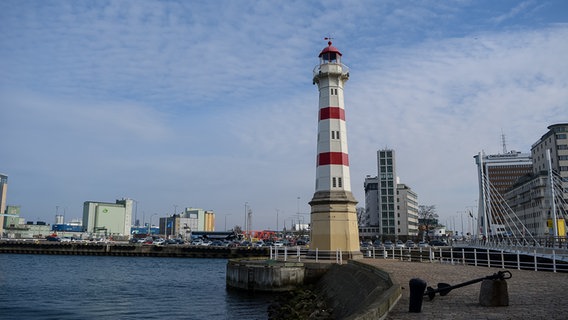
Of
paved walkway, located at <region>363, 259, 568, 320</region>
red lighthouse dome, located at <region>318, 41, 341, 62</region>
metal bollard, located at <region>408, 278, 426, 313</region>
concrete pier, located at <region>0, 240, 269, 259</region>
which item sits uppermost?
red lighthouse dome, located at <region>318, 41, 341, 62</region>

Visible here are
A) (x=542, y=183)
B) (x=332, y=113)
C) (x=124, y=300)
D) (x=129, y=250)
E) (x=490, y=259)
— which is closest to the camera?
(x=124, y=300)

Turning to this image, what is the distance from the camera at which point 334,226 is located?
3666cm

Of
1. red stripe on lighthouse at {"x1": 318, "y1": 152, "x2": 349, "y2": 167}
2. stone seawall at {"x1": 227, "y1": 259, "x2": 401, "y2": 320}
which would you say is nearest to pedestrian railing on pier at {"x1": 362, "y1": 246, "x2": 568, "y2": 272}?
stone seawall at {"x1": 227, "y1": 259, "x2": 401, "y2": 320}

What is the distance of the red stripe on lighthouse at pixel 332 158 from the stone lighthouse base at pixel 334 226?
2.56m

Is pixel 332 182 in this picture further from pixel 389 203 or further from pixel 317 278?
pixel 389 203

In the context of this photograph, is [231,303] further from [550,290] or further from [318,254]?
[550,290]

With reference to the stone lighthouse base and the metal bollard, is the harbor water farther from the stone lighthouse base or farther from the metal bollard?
the metal bollard

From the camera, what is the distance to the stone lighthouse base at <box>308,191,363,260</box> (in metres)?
36.7

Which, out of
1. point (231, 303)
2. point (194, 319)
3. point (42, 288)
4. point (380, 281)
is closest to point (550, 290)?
point (380, 281)

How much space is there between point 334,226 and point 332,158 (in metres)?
5.67

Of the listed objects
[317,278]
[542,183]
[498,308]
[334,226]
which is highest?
[542,183]

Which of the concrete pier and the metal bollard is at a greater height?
the metal bollard

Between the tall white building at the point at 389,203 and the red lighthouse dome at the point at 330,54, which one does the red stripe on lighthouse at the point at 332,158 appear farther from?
the tall white building at the point at 389,203

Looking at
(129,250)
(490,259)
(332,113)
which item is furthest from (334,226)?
(129,250)
